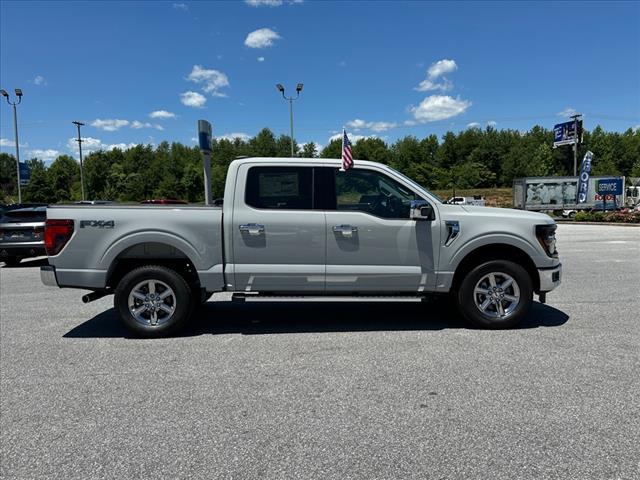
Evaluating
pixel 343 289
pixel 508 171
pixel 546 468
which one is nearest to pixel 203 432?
pixel 546 468

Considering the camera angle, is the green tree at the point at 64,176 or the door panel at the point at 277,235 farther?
the green tree at the point at 64,176

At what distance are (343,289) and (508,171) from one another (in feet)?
331

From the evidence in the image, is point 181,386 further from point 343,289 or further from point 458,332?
point 458,332

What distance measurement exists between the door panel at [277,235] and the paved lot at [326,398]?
26.2 inches

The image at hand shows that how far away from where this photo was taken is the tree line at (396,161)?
92.6 meters

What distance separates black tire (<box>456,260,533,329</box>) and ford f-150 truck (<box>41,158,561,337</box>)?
0.04ft

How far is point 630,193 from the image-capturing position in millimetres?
46469

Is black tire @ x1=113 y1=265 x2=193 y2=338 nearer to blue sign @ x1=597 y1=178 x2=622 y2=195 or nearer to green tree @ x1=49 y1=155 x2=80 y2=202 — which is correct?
blue sign @ x1=597 y1=178 x2=622 y2=195

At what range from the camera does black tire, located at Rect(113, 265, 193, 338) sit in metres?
5.23

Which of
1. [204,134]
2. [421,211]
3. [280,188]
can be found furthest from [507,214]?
[204,134]

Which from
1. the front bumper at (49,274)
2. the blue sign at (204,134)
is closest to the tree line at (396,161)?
the blue sign at (204,134)

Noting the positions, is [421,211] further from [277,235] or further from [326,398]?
[326,398]

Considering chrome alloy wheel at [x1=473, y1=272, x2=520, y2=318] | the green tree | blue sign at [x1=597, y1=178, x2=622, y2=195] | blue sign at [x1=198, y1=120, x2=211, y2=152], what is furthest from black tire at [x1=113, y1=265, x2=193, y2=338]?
the green tree

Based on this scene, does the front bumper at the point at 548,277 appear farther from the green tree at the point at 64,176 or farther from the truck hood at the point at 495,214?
the green tree at the point at 64,176
